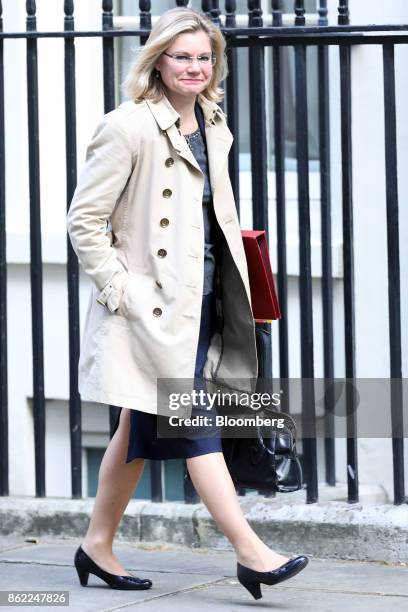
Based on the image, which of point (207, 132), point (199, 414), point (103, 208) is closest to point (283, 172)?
point (207, 132)

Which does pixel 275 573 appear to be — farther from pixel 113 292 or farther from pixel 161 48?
pixel 161 48

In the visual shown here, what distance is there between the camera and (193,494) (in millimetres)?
5254

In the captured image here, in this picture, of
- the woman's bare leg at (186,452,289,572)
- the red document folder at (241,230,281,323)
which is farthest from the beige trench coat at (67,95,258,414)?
the woman's bare leg at (186,452,289,572)

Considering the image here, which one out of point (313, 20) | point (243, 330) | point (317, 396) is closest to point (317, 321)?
point (317, 396)

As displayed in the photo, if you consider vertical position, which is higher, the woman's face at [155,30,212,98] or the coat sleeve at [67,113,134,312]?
the woman's face at [155,30,212,98]

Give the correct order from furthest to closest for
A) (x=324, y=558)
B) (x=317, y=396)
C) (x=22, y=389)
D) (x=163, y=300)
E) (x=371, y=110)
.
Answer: (x=22, y=389)
(x=371, y=110)
(x=317, y=396)
(x=324, y=558)
(x=163, y=300)

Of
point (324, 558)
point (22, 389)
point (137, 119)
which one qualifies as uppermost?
point (137, 119)

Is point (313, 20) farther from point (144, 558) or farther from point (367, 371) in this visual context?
point (144, 558)

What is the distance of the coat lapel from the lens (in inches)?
167

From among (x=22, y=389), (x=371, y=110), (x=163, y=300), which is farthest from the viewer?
(x=22, y=389)

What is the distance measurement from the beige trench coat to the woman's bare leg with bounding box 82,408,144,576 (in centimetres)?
28

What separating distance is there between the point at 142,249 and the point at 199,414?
546 millimetres

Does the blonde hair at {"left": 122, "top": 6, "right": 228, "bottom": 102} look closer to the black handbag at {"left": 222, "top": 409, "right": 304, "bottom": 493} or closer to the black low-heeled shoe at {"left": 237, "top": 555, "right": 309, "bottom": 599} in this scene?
the black handbag at {"left": 222, "top": 409, "right": 304, "bottom": 493}

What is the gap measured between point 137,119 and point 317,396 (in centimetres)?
170
